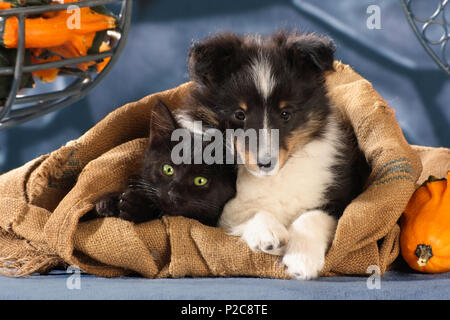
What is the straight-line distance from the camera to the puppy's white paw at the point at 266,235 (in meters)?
1.73

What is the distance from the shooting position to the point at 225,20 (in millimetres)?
3557

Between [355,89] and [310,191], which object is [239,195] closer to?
[310,191]

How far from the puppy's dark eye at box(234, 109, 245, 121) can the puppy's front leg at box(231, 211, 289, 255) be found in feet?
1.06

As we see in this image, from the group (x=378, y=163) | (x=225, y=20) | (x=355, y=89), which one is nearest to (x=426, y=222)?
(x=378, y=163)

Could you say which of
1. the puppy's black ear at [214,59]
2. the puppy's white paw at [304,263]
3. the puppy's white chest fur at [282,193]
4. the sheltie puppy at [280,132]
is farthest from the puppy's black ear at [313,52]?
the puppy's white paw at [304,263]

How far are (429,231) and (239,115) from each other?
73 cm

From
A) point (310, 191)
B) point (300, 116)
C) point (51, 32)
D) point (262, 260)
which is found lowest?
point (262, 260)

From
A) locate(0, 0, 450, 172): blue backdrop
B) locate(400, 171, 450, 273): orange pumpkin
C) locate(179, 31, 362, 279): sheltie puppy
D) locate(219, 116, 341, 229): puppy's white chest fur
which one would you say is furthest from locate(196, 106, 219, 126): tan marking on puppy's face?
locate(0, 0, 450, 172): blue backdrop

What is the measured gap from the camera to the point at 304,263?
5.55ft

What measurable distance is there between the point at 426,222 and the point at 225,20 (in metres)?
2.07

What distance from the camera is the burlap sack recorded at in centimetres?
175

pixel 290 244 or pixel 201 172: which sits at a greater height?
pixel 201 172

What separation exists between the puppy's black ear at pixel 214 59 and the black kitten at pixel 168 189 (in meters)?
0.18

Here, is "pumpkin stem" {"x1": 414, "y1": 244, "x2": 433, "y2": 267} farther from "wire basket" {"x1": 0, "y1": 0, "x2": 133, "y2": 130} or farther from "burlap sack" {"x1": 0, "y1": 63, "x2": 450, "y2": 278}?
"wire basket" {"x1": 0, "y1": 0, "x2": 133, "y2": 130}
